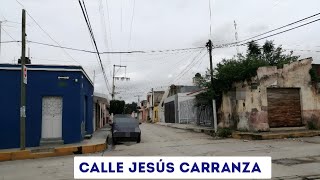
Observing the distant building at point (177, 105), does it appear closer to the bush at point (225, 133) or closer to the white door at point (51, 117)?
the bush at point (225, 133)

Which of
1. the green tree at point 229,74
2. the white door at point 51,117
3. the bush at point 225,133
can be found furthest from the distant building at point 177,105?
the white door at point 51,117

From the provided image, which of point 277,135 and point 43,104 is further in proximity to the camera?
point 277,135

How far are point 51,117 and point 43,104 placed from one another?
2.59 feet

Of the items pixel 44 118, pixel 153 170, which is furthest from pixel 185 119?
pixel 153 170

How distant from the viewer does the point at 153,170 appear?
8602 mm

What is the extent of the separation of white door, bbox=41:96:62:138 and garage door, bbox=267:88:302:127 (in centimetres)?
1233

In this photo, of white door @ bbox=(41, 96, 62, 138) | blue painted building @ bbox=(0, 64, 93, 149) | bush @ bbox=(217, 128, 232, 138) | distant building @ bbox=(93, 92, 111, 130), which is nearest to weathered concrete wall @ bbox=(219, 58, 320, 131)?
bush @ bbox=(217, 128, 232, 138)

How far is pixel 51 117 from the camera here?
19.2 meters

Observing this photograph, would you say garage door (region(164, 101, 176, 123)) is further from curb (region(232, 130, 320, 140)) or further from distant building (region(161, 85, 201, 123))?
curb (region(232, 130, 320, 140))

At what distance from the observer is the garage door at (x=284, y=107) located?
22.5 meters
